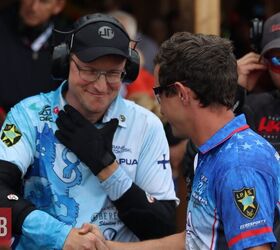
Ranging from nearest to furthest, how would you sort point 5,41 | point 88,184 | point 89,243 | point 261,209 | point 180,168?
Result: point 261,209, point 89,243, point 88,184, point 180,168, point 5,41

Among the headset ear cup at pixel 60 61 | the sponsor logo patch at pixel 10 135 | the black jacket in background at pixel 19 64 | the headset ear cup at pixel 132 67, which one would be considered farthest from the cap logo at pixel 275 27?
the black jacket in background at pixel 19 64

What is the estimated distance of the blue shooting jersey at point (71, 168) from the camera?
3750 millimetres

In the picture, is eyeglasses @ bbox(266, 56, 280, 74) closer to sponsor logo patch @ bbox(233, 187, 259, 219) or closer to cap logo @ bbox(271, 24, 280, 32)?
cap logo @ bbox(271, 24, 280, 32)

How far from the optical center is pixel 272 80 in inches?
178

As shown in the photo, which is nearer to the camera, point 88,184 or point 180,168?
point 88,184

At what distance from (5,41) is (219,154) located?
2.98 metres

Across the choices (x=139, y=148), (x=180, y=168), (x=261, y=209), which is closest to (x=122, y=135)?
(x=139, y=148)

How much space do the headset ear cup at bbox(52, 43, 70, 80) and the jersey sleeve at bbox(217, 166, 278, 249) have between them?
45.1 inches

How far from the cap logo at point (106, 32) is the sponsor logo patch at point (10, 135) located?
0.54m

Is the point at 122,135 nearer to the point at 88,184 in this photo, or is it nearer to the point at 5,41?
the point at 88,184

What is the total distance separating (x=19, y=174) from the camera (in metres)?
3.72

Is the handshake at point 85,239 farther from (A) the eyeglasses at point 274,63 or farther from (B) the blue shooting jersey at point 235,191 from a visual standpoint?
(A) the eyeglasses at point 274,63

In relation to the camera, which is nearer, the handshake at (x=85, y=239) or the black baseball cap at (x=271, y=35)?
the handshake at (x=85, y=239)

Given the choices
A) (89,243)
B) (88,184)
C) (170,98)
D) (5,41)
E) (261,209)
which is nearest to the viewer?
(261,209)
